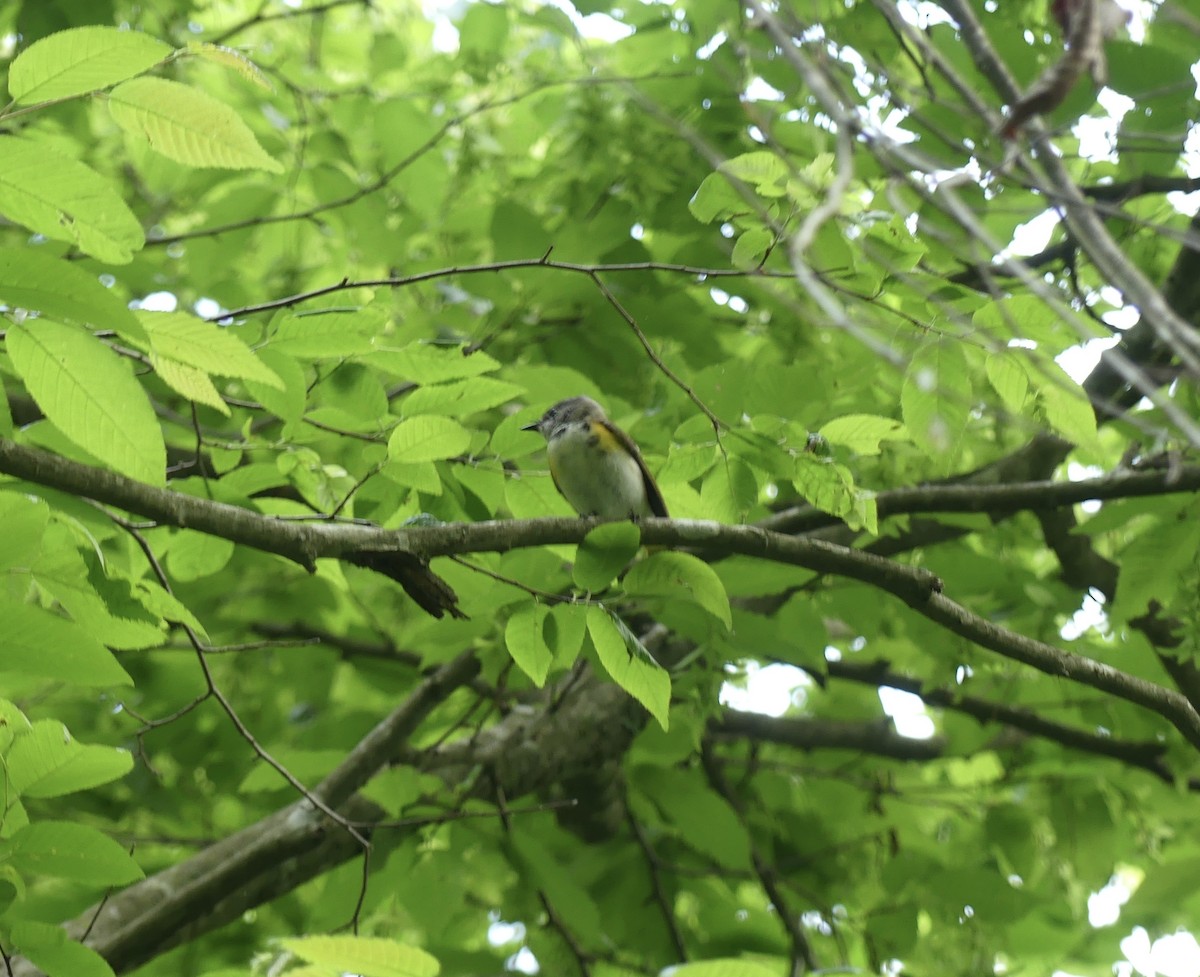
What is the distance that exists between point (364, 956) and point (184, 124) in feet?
4.60

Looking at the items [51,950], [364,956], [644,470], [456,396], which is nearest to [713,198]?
[456,396]

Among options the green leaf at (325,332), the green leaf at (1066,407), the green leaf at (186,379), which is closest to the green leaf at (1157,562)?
the green leaf at (1066,407)

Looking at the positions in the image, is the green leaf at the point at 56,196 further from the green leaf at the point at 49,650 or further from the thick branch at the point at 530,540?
the green leaf at the point at 49,650

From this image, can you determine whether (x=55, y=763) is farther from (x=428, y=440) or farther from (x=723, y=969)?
(x=723, y=969)

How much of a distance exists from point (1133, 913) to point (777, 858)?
1.57 meters

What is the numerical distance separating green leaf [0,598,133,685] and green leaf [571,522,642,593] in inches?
34.8

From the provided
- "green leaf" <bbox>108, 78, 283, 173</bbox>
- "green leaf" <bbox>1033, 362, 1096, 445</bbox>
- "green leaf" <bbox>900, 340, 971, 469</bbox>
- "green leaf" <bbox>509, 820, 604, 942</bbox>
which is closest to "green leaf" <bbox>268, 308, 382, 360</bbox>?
"green leaf" <bbox>108, 78, 283, 173</bbox>

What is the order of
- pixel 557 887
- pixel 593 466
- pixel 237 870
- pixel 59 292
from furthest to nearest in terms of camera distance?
1. pixel 593 466
2. pixel 557 887
3. pixel 237 870
4. pixel 59 292

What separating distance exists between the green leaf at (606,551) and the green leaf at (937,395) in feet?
2.30

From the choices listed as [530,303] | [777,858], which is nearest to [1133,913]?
[777,858]

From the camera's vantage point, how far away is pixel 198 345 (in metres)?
2.04

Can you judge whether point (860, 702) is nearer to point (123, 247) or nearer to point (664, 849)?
point (664, 849)

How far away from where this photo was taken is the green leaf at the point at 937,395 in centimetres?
251

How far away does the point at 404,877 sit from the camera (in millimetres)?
3574
